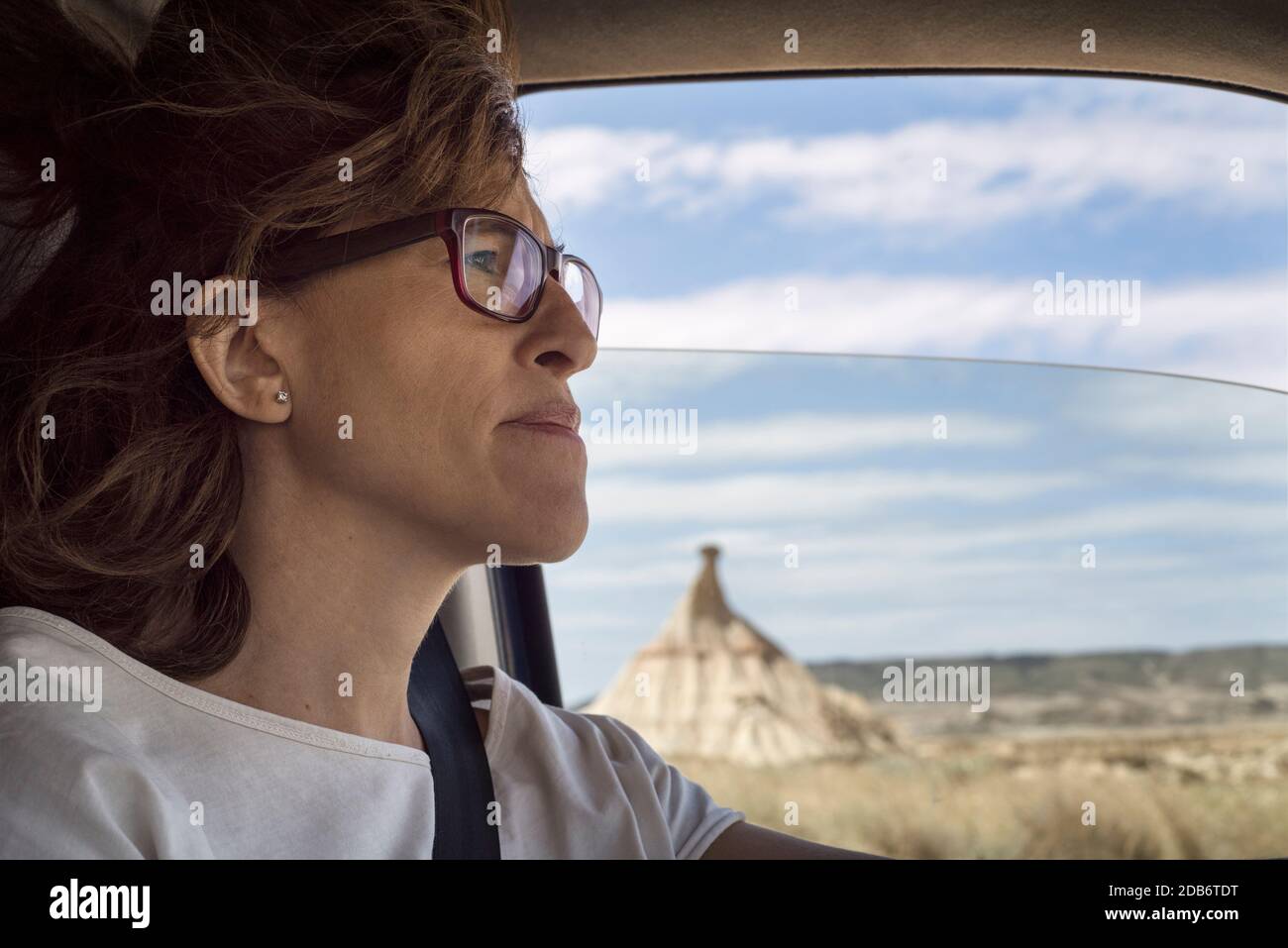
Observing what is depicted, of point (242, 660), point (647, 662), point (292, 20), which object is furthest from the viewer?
point (647, 662)

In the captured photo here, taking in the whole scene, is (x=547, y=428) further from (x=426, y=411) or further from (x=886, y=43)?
(x=886, y=43)

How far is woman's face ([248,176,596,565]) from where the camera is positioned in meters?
1.25

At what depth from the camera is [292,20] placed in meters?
1.35

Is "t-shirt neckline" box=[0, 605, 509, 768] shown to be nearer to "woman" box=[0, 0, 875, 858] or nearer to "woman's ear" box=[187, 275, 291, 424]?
"woman" box=[0, 0, 875, 858]

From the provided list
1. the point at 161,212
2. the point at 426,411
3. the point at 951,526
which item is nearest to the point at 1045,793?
the point at 951,526

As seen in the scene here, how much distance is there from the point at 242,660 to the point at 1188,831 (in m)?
4.74

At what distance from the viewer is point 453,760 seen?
1.35 meters

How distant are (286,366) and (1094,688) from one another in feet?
24.2

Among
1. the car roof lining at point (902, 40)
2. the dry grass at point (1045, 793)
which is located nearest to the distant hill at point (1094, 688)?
the dry grass at point (1045, 793)

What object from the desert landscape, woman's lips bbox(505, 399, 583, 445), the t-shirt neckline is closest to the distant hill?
the desert landscape

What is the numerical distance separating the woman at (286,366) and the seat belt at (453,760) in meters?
0.03

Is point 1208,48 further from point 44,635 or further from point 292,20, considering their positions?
point 44,635

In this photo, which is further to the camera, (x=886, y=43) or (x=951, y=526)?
(x=951, y=526)
